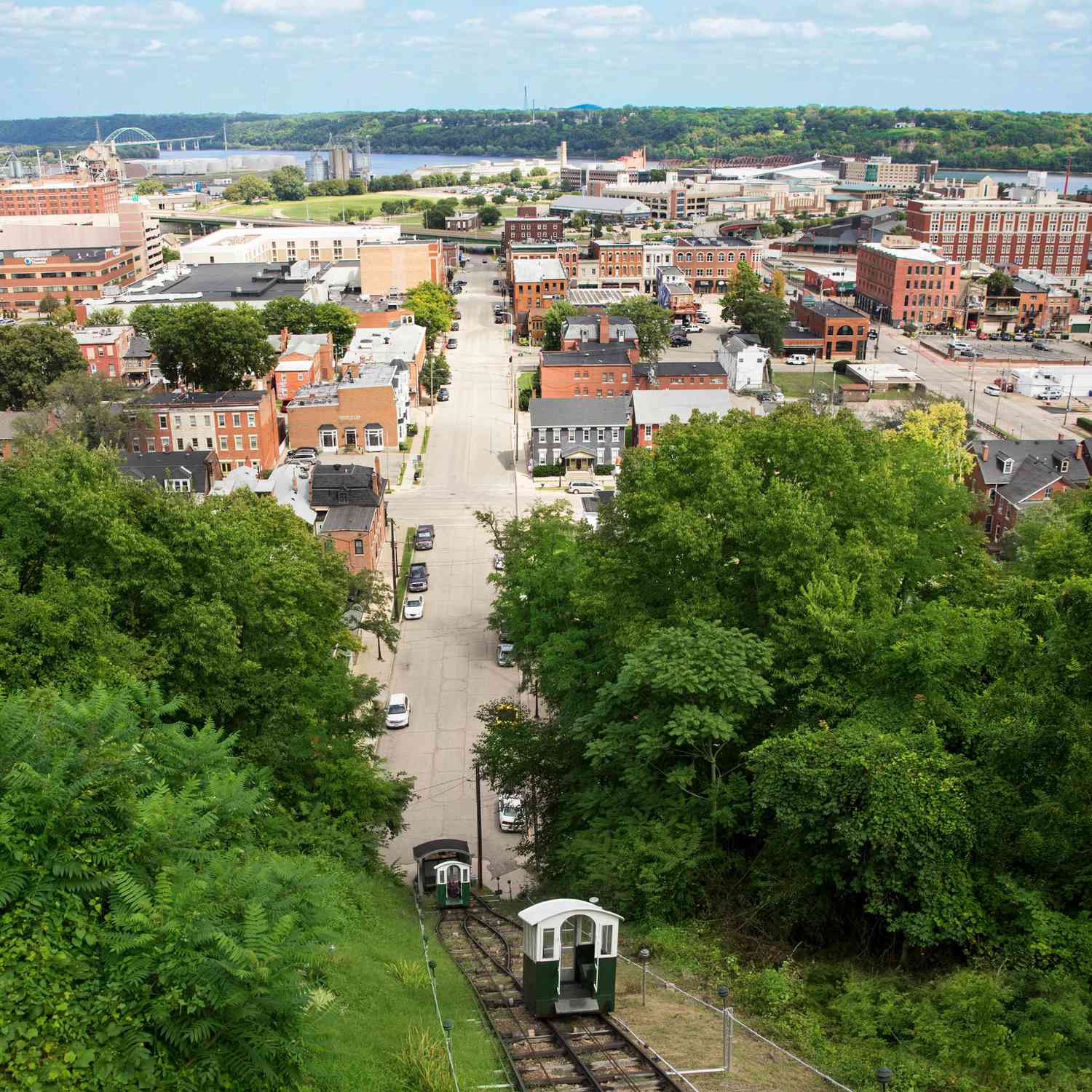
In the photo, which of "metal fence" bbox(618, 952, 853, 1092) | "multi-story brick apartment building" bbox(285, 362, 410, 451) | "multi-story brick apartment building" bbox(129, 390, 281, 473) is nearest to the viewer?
"metal fence" bbox(618, 952, 853, 1092)

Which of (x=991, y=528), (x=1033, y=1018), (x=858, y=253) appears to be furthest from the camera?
(x=858, y=253)

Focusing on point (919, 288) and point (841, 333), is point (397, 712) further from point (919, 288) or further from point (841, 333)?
point (919, 288)

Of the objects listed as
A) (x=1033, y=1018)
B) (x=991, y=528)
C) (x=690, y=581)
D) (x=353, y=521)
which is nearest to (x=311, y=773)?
(x=690, y=581)

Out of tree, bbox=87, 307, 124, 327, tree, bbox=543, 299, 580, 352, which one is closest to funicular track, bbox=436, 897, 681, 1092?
tree, bbox=87, 307, 124, 327

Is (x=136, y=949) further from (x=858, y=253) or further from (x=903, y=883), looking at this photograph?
(x=858, y=253)

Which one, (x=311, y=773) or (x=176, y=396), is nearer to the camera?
(x=311, y=773)

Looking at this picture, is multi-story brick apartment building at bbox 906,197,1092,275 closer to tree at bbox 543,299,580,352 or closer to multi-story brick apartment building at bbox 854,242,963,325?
multi-story brick apartment building at bbox 854,242,963,325

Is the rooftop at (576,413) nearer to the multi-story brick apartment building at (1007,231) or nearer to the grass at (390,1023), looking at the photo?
the grass at (390,1023)
